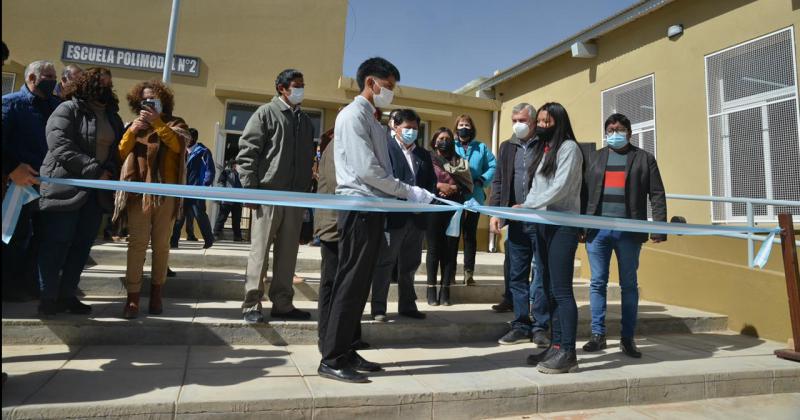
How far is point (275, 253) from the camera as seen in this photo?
402 cm

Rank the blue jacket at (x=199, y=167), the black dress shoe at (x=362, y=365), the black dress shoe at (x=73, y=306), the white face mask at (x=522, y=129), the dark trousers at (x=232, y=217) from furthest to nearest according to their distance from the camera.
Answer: the dark trousers at (x=232, y=217), the blue jacket at (x=199, y=167), the white face mask at (x=522, y=129), the black dress shoe at (x=73, y=306), the black dress shoe at (x=362, y=365)

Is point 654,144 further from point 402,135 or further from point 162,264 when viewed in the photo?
point 162,264

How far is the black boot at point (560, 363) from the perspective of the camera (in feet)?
11.3

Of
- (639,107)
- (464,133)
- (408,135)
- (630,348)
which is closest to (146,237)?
(408,135)

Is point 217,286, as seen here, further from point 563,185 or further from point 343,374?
point 563,185

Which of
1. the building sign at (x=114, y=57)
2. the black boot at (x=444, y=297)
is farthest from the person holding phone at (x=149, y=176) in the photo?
the building sign at (x=114, y=57)

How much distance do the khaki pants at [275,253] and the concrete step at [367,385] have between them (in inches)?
16.4

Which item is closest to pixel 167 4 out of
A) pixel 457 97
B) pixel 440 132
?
pixel 457 97

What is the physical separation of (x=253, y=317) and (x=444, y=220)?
86.5 inches

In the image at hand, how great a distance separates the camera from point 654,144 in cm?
759

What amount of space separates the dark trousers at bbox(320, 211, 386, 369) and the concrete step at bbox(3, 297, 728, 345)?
881 mm

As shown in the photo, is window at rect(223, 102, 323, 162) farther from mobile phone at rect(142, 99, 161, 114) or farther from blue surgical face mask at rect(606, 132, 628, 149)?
blue surgical face mask at rect(606, 132, 628, 149)

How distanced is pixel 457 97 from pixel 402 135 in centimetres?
604

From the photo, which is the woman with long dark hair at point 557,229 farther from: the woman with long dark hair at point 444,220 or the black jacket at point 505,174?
the woman with long dark hair at point 444,220
